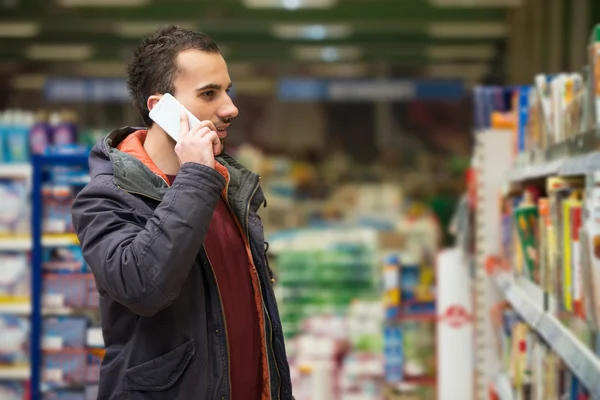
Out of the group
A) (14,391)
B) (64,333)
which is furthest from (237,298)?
(14,391)

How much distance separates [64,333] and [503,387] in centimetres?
233

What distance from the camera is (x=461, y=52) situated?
1587cm

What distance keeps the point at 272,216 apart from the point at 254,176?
794 centimetres

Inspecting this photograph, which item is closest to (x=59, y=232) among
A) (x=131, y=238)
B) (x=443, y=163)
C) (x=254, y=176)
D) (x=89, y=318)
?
(x=89, y=318)

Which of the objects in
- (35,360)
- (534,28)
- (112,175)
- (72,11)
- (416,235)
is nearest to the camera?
(112,175)

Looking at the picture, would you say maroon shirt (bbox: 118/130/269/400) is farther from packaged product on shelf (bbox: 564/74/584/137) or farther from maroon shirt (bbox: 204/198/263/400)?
packaged product on shelf (bbox: 564/74/584/137)

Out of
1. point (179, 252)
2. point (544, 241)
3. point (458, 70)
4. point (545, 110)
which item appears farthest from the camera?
point (458, 70)

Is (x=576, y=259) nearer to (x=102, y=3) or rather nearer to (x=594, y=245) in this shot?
(x=594, y=245)

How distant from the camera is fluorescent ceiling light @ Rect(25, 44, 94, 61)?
609 inches

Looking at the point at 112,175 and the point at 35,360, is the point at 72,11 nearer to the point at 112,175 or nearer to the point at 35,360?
the point at 35,360

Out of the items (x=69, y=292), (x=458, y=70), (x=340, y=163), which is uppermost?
(x=458, y=70)

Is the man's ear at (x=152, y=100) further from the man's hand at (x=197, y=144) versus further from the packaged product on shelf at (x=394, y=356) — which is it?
the packaged product on shelf at (x=394, y=356)

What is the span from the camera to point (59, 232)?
5008 millimetres

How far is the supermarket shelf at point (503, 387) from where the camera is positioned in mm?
3979
